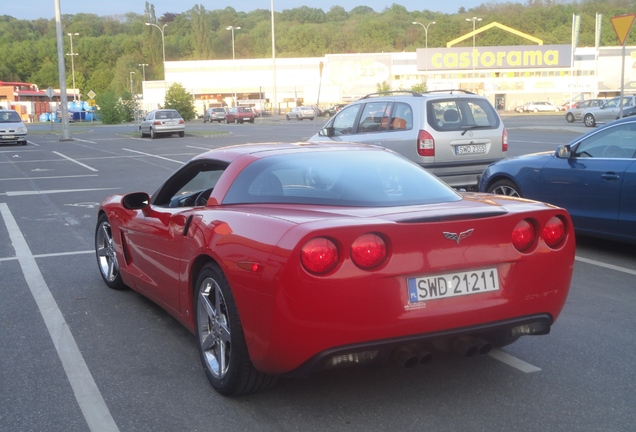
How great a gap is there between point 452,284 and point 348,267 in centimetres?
58

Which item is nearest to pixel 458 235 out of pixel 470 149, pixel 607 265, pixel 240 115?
pixel 607 265

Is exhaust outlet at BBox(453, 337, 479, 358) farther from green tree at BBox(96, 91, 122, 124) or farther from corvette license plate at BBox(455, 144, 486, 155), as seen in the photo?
green tree at BBox(96, 91, 122, 124)

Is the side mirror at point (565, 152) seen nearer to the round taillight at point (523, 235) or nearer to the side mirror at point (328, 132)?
the round taillight at point (523, 235)

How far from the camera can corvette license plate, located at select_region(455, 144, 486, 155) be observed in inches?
454

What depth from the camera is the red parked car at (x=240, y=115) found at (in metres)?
65.9

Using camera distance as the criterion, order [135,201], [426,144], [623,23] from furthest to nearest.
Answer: [623,23]
[426,144]
[135,201]

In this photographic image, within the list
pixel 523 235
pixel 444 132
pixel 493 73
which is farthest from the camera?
pixel 493 73

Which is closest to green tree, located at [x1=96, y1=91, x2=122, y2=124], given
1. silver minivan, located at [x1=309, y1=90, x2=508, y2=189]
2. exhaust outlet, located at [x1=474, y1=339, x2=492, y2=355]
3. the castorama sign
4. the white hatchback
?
the castorama sign

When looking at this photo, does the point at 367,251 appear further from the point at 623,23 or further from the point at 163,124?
the point at 163,124

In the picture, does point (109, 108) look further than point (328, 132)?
Yes

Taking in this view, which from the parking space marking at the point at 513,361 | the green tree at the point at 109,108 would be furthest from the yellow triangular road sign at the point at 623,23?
the green tree at the point at 109,108

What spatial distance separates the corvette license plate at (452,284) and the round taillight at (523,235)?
0.24 metres

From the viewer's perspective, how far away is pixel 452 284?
3838 mm

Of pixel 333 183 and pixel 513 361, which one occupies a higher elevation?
pixel 333 183
